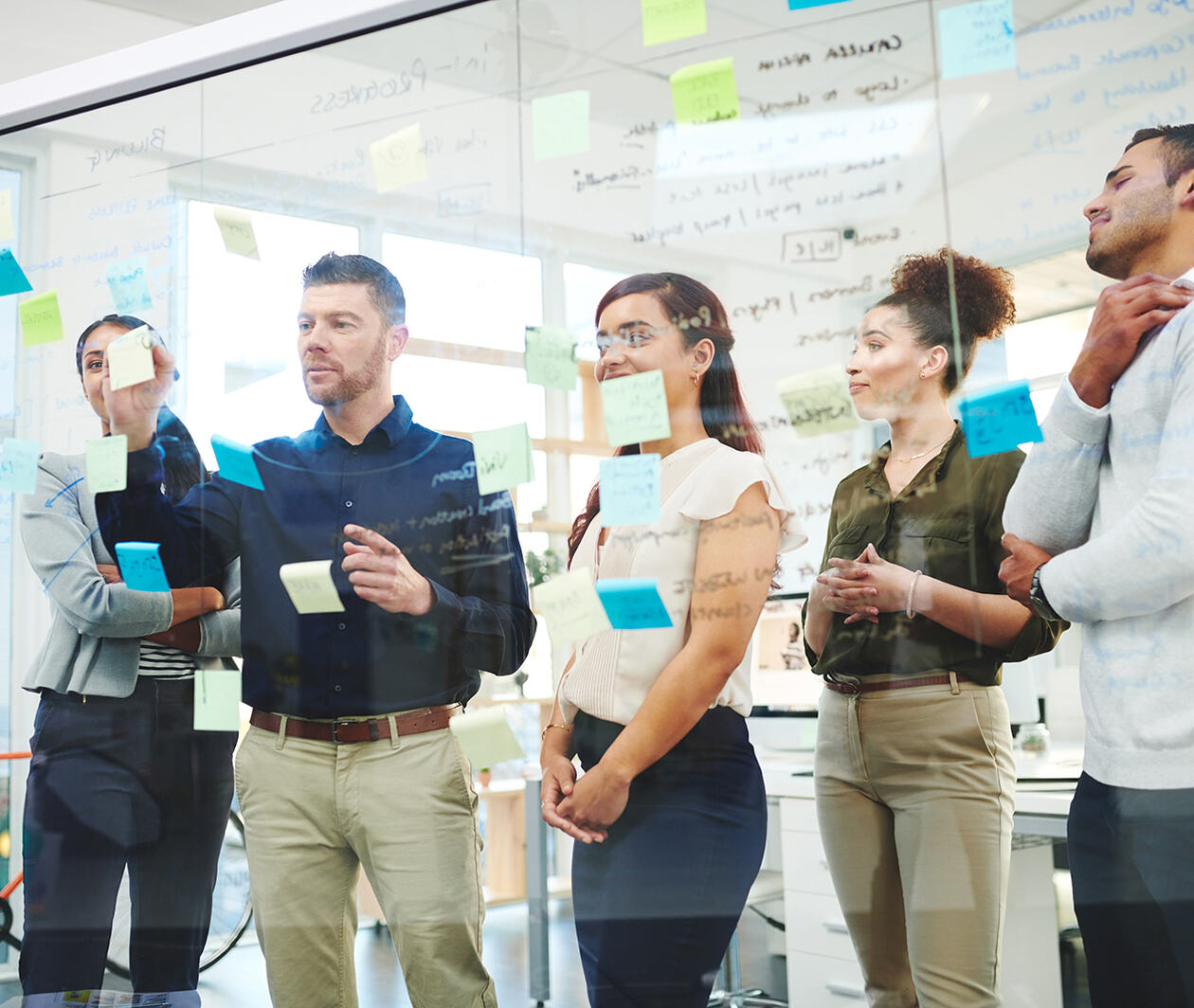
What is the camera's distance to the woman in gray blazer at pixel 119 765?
1.76 m

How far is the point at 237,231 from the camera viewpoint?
175 cm

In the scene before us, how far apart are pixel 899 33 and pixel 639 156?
40 centimetres

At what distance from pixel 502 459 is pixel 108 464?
830 millimetres

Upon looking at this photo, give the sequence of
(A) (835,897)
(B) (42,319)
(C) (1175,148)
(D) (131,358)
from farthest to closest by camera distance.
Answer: (B) (42,319) → (D) (131,358) → (A) (835,897) → (C) (1175,148)

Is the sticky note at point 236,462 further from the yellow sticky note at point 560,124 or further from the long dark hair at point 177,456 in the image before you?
the yellow sticky note at point 560,124

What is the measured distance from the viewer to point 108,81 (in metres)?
1.85

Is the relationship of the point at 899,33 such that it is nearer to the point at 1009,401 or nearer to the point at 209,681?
the point at 1009,401


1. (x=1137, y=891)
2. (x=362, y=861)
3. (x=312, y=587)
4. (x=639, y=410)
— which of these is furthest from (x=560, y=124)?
(x=1137, y=891)

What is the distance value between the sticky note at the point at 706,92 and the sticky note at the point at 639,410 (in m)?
0.40

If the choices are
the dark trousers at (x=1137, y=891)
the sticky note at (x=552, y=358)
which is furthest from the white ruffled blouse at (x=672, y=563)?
the dark trousers at (x=1137, y=891)

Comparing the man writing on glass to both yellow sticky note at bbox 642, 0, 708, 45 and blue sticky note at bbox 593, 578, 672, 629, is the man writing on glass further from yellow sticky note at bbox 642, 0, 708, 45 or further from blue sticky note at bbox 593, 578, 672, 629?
yellow sticky note at bbox 642, 0, 708, 45

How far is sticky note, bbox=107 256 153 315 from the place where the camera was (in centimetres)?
185

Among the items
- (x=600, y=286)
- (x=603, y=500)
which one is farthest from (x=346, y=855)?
(x=600, y=286)

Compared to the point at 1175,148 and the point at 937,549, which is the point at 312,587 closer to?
the point at 937,549
